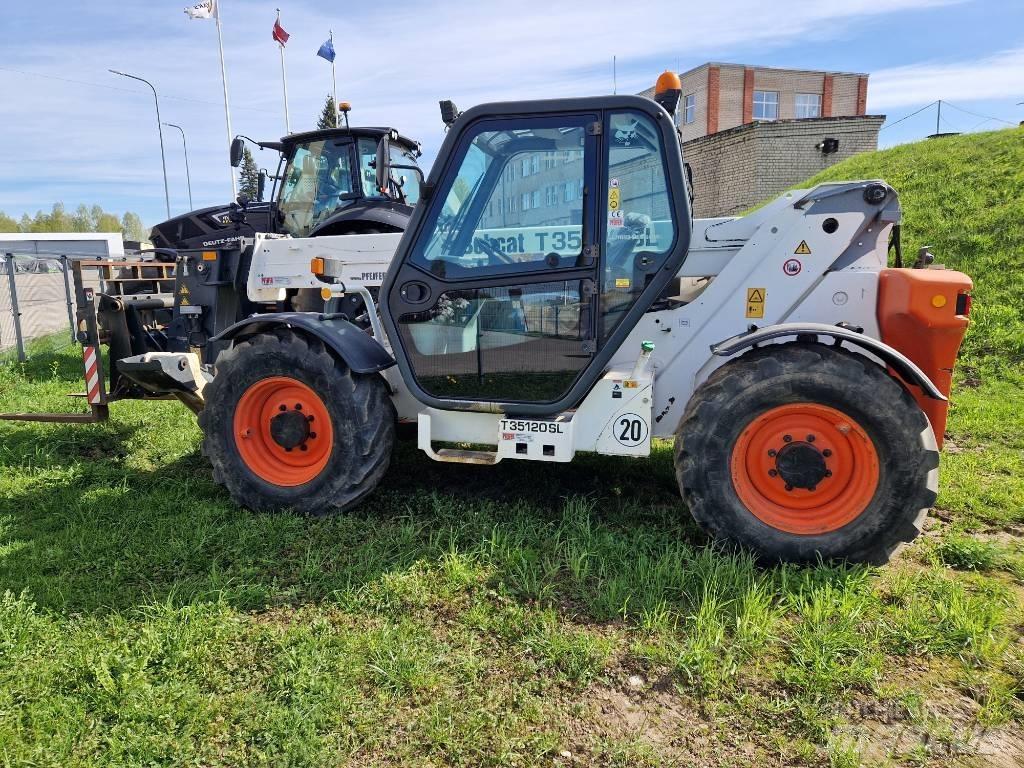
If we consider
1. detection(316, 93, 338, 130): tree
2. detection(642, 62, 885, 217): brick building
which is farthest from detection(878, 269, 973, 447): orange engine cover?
detection(316, 93, 338, 130): tree

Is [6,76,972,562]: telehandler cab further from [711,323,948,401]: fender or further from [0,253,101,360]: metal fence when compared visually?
[0,253,101,360]: metal fence

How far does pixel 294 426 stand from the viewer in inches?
162

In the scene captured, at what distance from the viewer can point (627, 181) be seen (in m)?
3.64

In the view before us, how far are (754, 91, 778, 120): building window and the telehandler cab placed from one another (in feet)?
131

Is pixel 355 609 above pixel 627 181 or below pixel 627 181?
below

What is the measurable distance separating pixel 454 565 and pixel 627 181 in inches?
88.0

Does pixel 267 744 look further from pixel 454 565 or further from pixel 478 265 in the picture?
pixel 478 265

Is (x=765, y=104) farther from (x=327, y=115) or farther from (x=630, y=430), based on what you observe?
(x=630, y=430)

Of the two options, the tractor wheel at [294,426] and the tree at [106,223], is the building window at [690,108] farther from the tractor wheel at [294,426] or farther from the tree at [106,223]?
the tree at [106,223]

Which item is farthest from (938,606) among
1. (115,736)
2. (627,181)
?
(115,736)

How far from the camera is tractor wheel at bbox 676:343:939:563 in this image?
10.6 feet

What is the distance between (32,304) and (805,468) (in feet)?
56.3

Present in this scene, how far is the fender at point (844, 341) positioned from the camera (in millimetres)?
3273

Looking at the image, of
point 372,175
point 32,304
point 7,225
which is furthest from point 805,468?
point 7,225
